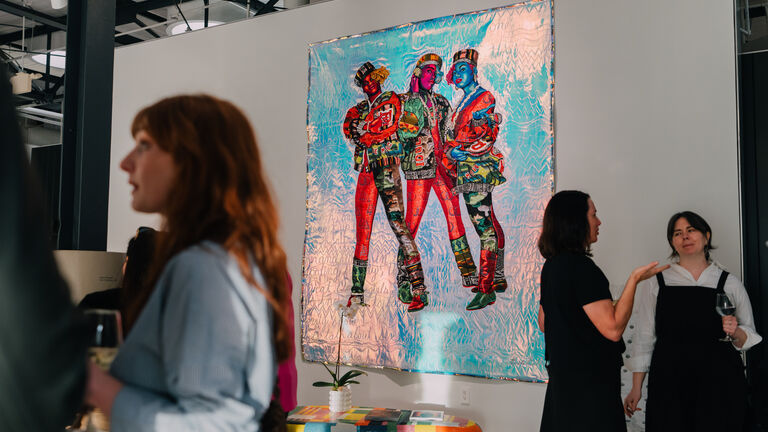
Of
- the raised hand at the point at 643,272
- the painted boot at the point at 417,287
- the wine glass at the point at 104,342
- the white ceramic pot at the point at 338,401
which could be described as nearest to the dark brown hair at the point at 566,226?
the raised hand at the point at 643,272

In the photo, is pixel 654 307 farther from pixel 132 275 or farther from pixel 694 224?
pixel 132 275

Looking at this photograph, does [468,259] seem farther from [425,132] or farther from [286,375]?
[286,375]

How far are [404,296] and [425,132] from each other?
3.49 feet

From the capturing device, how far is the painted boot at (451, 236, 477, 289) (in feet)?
12.3

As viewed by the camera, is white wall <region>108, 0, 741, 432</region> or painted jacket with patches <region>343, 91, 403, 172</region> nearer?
white wall <region>108, 0, 741, 432</region>

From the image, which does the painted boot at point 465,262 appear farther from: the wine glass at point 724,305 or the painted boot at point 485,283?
the wine glass at point 724,305

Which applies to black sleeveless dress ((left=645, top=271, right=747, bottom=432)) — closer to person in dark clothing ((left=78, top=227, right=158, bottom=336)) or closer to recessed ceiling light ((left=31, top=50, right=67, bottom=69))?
person in dark clothing ((left=78, top=227, right=158, bottom=336))

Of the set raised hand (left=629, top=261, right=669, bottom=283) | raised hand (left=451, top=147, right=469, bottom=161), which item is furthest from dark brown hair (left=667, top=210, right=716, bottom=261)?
raised hand (left=451, top=147, right=469, bottom=161)

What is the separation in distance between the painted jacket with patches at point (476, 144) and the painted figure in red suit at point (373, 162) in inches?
15.7

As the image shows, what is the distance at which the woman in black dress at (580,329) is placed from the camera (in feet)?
7.87

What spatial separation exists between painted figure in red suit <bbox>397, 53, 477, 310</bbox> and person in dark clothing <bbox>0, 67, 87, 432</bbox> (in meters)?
3.30

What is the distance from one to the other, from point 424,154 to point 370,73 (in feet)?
2.40

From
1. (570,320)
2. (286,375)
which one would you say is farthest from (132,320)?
(570,320)

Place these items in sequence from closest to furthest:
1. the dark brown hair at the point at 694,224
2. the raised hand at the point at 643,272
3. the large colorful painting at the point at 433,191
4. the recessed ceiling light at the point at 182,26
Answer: the raised hand at the point at 643,272
the dark brown hair at the point at 694,224
the large colorful painting at the point at 433,191
the recessed ceiling light at the point at 182,26
